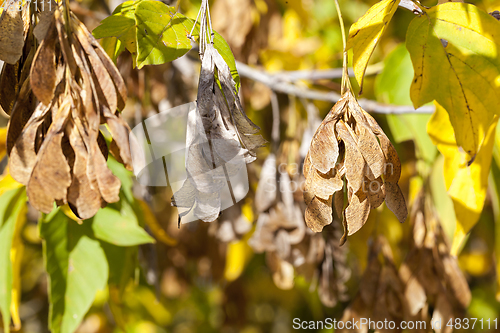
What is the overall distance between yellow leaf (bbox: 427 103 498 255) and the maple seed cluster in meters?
0.28

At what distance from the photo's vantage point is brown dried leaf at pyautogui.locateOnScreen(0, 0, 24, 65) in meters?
0.44

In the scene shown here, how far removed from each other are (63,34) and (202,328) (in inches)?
96.1

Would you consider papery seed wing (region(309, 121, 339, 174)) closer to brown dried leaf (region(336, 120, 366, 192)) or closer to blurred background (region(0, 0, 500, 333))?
brown dried leaf (region(336, 120, 366, 192))

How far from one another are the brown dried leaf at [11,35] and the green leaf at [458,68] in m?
0.53

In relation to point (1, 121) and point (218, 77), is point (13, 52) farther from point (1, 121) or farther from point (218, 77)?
point (1, 121)

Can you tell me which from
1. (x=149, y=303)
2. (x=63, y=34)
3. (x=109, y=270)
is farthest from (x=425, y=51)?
(x=149, y=303)

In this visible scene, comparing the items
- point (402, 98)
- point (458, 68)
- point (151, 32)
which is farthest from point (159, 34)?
point (402, 98)

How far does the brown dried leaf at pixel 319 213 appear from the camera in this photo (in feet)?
1.48

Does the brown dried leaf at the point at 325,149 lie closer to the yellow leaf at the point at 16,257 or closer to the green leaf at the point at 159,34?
the green leaf at the point at 159,34

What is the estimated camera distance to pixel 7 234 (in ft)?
2.42

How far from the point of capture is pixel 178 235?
4.93ft

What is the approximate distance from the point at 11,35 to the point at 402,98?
90 cm

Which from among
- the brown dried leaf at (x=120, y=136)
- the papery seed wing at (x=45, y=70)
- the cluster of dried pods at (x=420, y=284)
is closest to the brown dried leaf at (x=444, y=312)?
the cluster of dried pods at (x=420, y=284)

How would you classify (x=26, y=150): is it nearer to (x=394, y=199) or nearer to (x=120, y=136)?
(x=120, y=136)
